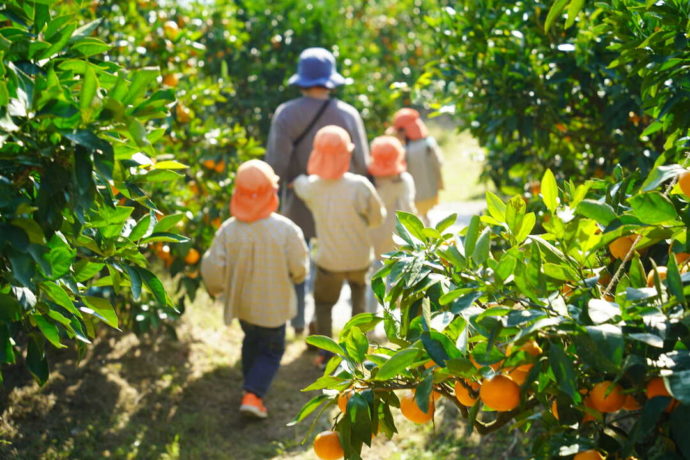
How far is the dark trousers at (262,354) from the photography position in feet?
14.2

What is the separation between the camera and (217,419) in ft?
14.4

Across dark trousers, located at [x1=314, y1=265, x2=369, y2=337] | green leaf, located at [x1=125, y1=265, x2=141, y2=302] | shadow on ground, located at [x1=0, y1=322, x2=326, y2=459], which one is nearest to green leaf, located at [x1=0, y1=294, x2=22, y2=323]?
green leaf, located at [x1=125, y1=265, x2=141, y2=302]

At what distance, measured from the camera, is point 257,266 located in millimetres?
4234

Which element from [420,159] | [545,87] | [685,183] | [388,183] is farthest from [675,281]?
[420,159]

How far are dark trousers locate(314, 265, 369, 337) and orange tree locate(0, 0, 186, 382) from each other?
3016 mm

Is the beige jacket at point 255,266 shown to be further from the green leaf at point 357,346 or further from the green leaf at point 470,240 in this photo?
the green leaf at point 470,240

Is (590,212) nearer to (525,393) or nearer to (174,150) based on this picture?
(525,393)

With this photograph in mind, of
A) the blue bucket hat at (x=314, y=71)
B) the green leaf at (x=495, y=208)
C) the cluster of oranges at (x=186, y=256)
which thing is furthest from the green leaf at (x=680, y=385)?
the blue bucket hat at (x=314, y=71)

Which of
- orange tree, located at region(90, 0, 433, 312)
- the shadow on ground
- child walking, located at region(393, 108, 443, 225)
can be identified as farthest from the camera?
child walking, located at region(393, 108, 443, 225)

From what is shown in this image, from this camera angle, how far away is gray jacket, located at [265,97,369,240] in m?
5.30

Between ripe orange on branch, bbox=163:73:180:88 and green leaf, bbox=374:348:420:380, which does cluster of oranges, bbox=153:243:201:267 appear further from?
green leaf, bbox=374:348:420:380

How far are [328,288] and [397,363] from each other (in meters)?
3.53

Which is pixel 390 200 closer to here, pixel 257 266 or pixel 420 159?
pixel 420 159

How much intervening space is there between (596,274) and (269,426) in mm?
3047
